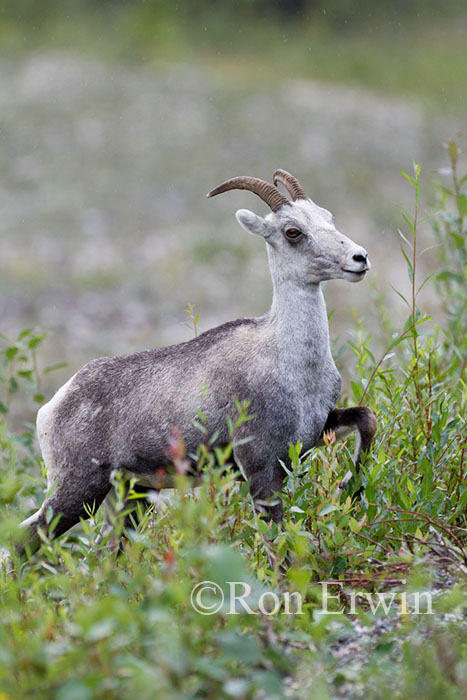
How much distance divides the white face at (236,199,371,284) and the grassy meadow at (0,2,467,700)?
0.29 m

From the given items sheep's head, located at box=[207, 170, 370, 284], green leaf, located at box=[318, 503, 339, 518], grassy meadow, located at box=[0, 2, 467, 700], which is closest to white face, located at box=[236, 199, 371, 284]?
sheep's head, located at box=[207, 170, 370, 284]

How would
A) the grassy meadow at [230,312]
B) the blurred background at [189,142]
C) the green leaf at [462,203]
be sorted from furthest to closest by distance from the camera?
the blurred background at [189,142] < the green leaf at [462,203] < the grassy meadow at [230,312]

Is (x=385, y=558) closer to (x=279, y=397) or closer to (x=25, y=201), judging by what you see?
(x=279, y=397)

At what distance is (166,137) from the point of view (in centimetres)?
1895

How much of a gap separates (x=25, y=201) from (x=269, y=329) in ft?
43.7

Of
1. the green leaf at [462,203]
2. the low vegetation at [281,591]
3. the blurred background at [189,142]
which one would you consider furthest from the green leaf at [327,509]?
the blurred background at [189,142]

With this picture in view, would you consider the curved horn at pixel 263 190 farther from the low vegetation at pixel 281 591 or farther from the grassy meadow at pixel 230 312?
the low vegetation at pixel 281 591

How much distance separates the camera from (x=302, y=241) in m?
4.16

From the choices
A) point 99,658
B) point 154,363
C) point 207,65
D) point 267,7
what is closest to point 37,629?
point 99,658

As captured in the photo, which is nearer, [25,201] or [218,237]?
[218,237]

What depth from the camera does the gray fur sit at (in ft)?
13.1

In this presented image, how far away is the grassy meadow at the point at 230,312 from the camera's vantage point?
2.61 m

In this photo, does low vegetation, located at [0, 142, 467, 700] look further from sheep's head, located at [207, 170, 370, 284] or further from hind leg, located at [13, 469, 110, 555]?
sheep's head, located at [207, 170, 370, 284]

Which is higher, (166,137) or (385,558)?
(166,137)
